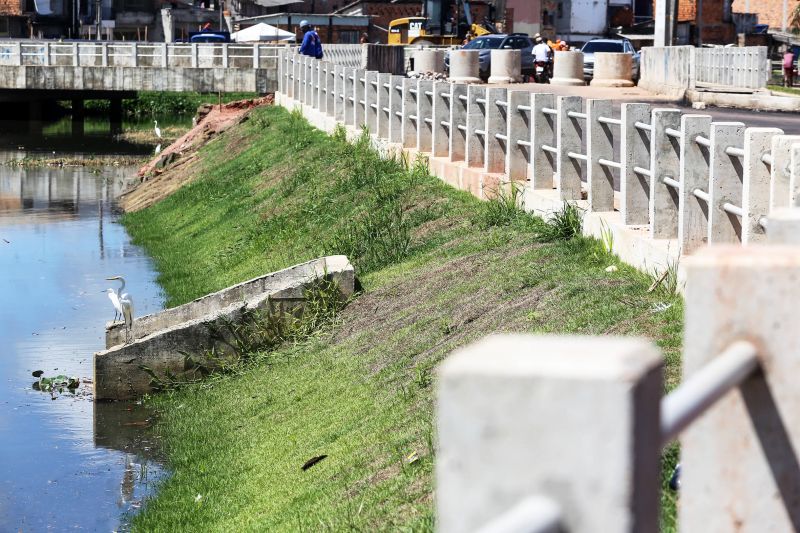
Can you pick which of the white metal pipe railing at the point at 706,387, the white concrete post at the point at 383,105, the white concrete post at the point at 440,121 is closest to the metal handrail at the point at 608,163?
the white concrete post at the point at 440,121

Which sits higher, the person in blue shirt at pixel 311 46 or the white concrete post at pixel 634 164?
the person in blue shirt at pixel 311 46

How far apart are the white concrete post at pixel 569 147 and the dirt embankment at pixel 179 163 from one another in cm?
2070

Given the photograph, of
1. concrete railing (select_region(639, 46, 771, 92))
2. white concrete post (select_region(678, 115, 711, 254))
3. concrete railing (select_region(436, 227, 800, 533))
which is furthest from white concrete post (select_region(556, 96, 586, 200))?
concrete railing (select_region(639, 46, 771, 92))

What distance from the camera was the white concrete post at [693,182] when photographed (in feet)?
36.0

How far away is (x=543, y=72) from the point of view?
149 ft

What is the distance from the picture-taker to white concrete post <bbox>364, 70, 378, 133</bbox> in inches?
1039

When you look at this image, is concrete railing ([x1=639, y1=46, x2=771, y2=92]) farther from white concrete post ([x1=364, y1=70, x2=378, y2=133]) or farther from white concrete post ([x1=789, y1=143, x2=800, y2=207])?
white concrete post ([x1=789, y1=143, x2=800, y2=207])

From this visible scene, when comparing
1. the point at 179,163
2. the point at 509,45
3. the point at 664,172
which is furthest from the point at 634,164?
the point at 509,45

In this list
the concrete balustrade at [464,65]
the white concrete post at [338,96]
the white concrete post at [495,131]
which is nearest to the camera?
the white concrete post at [495,131]

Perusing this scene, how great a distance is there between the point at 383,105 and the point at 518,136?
8.14m

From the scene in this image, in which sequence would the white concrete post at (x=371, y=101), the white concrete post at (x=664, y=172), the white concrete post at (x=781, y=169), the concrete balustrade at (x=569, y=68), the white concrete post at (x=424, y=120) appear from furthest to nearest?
the concrete balustrade at (x=569, y=68) < the white concrete post at (x=371, y=101) < the white concrete post at (x=424, y=120) < the white concrete post at (x=664, y=172) < the white concrete post at (x=781, y=169)

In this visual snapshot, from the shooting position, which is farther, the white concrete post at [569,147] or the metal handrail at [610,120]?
the white concrete post at [569,147]

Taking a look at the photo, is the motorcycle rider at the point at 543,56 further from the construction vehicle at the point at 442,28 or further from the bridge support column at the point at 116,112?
the bridge support column at the point at 116,112

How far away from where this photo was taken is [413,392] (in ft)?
37.1
